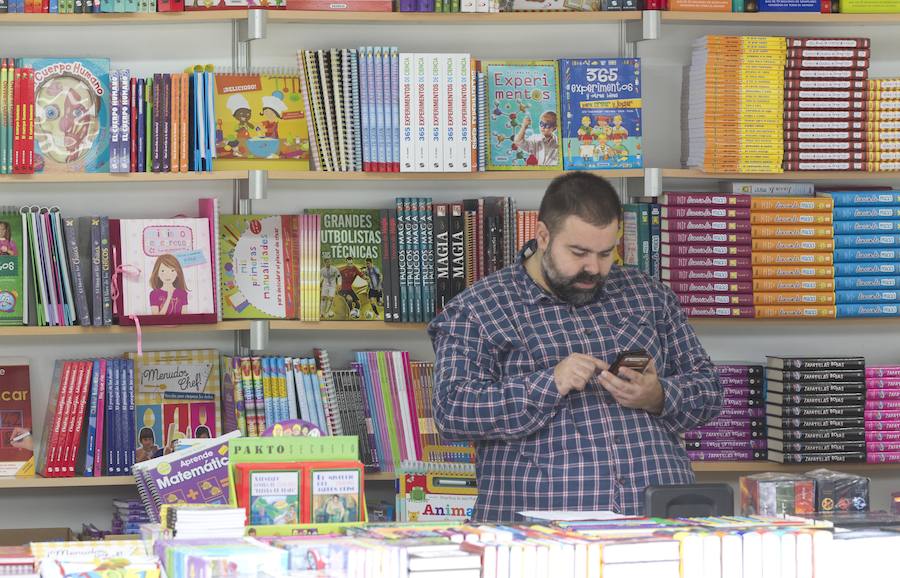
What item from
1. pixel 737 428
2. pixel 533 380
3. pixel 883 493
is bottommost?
pixel 883 493

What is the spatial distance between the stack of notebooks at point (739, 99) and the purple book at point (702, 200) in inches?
3.4

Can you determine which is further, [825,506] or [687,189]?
[687,189]

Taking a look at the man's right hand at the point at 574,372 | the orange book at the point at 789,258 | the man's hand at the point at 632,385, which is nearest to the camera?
the man's right hand at the point at 574,372

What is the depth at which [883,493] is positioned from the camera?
4461 mm

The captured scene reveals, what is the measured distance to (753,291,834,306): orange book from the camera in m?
4.16

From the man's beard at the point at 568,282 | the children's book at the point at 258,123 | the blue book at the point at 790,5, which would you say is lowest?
the man's beard at the point at 568,282

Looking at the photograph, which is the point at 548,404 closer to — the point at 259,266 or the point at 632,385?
the point at 632,385

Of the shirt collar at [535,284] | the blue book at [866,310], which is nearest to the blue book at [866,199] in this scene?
the blue book at [866,310]

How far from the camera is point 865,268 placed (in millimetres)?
4203

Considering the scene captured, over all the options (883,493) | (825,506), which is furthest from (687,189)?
(825,506)

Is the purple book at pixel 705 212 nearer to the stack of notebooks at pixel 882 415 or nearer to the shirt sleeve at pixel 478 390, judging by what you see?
the stack of notebooks at pixel 882 415

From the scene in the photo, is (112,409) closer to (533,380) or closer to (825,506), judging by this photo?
(533,380)

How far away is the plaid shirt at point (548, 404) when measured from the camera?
10.1 ft

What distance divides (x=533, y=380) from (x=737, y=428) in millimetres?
1400
